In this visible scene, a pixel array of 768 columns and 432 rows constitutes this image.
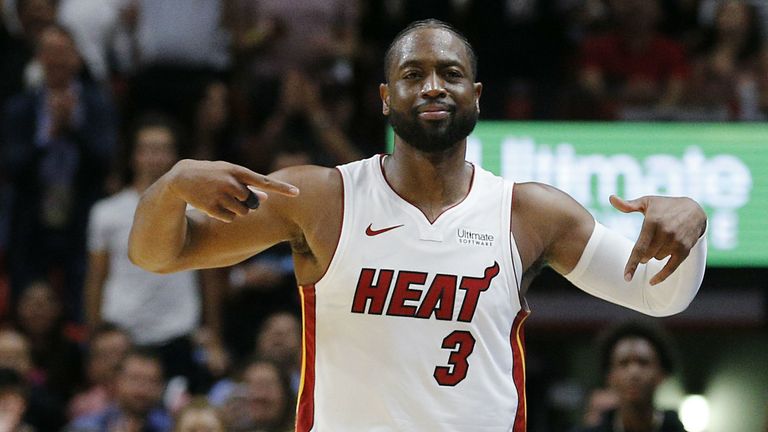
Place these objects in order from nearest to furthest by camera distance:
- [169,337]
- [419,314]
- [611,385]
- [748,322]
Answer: [419,314] < [611,385] < [169,337] < [748,322]

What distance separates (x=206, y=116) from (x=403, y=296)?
620 centimetres

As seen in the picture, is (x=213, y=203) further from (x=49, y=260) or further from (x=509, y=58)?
(x=509, y=58)

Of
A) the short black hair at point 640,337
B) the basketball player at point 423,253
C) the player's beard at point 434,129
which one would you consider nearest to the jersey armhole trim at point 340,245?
the basketball player at point 423,253

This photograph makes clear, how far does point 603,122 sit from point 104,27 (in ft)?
13.4

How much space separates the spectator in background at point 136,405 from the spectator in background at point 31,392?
21 cm

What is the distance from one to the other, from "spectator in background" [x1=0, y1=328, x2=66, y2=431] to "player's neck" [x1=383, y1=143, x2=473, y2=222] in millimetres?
4125

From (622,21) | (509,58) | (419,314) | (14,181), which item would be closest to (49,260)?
(14,181)

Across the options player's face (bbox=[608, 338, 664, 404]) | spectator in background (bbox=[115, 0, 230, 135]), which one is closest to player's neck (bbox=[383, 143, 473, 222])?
player's face (bbox=[608, 338, 664, 404])

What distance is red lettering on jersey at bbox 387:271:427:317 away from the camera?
430 cm

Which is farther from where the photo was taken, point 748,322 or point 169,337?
point 748,322

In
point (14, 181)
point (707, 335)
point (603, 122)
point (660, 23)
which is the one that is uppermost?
point (660, 23)

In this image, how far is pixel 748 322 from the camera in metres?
9.70

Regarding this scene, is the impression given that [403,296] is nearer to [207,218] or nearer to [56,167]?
[207,218]

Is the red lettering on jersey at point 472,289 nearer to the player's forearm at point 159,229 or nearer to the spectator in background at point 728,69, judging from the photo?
the player's forearm at point 159,229
